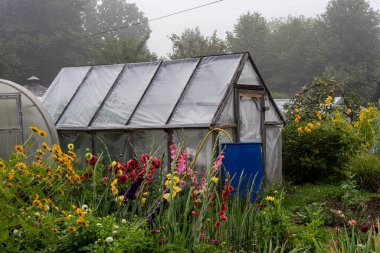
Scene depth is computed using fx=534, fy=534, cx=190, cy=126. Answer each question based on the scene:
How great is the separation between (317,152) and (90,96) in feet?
16.3

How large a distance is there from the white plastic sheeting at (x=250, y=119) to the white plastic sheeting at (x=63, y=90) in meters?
3.53

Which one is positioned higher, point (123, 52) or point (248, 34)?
point (248, 34)

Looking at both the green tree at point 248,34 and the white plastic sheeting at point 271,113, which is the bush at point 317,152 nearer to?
the white plastic sheeting at point 271,113

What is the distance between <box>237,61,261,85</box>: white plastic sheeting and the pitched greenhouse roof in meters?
0.22

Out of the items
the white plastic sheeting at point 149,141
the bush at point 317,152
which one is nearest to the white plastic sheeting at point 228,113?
the white plastic sheeting at point 149,141

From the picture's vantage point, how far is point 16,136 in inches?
359

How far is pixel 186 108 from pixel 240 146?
1.70 m

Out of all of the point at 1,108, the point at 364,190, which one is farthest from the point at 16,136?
the point at 364,190

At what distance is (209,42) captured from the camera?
28703 mm

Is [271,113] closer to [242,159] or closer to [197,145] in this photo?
[197,145]

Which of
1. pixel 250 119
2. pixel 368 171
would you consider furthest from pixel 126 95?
pixel 368 171

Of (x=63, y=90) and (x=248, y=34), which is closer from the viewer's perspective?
(x=63, y=90)

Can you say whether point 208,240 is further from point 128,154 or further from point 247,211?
point 128,154

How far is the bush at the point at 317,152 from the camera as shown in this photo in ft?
37.9
